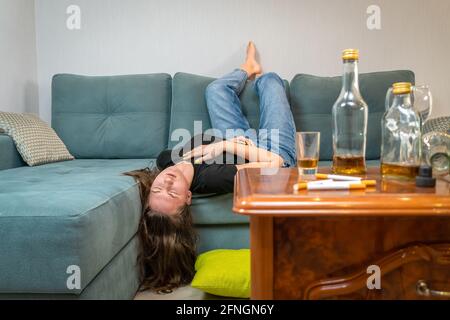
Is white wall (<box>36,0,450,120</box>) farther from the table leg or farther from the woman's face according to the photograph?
the table leg

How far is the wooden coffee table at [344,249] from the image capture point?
0.66 metres

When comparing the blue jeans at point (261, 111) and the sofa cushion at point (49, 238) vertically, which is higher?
the blue jeans at point (261, 111)

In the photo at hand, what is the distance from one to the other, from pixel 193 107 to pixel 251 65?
48 cm

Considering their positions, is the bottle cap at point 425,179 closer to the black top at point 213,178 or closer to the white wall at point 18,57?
the black top at point 213,178

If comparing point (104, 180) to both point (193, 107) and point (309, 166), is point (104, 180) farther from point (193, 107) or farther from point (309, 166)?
point (193, 107)

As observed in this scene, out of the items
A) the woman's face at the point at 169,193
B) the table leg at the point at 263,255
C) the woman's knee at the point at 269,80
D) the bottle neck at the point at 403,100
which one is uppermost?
the woman's knee at the point at 269,80

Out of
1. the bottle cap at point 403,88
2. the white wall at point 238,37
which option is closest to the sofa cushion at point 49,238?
the bottle cap at point 403,88

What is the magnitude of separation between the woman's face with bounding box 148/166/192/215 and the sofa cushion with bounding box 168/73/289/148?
2.45 feet

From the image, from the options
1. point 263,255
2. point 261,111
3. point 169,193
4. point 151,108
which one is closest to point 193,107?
point 151,108

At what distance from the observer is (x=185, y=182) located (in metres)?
1.60

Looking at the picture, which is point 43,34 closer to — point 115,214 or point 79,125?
point 79,125

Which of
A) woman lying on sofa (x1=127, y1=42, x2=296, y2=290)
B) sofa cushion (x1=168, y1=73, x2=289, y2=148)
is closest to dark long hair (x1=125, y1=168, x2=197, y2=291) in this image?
woman lying on sofa (x1=127, y1=42, x2=296, y2=290)

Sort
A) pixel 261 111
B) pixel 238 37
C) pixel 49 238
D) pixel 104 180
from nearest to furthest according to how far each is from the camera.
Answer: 1. pixel 49 238
2. pixel 104 180
3. pixel 261 111
4. pixel 238 37

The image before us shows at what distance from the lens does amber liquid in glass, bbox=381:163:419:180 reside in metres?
0.80
